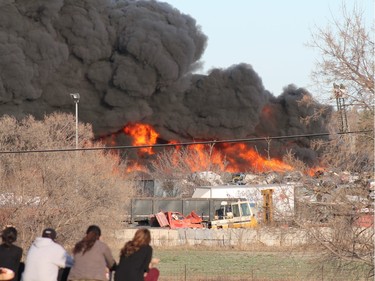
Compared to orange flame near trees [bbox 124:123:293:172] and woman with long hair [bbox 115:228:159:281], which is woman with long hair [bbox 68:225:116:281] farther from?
orange flame near trees [bbox 124:123:293:172]

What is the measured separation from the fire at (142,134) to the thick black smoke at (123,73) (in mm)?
718

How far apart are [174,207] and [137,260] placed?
41782 millimetres

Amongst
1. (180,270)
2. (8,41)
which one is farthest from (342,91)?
(8,41)

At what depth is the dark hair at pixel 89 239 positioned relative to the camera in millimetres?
12289

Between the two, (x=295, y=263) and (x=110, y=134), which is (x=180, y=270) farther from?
(x=110, y=134)

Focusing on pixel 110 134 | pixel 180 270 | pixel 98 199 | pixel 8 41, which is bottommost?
pixel 180 270

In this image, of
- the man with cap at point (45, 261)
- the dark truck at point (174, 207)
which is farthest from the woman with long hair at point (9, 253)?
the dark truck at point (174, 207)

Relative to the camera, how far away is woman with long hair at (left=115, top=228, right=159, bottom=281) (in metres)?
12.0

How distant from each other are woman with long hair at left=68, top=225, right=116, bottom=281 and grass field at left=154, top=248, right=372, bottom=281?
29.1 feet

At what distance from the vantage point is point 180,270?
3142 cm

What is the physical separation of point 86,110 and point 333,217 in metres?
52.3

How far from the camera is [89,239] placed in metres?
12.3

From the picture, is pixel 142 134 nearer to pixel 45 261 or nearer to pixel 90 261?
pixel 45 261

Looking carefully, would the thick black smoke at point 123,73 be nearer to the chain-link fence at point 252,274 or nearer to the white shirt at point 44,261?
the chain-link fence at point 252,274
